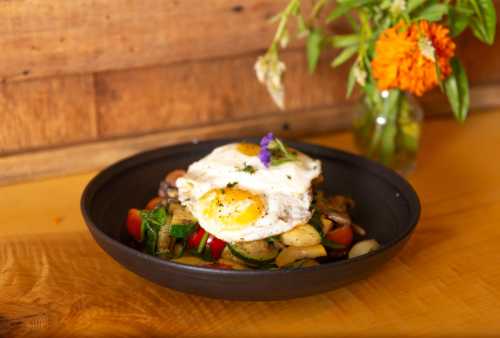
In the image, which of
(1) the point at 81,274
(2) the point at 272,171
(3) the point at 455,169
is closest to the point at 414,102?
(3) the point at 455,169

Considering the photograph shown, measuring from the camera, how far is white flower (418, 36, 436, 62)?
1.46 meters

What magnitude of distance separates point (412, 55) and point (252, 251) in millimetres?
518

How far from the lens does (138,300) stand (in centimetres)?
127

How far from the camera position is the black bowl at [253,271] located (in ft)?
3.76

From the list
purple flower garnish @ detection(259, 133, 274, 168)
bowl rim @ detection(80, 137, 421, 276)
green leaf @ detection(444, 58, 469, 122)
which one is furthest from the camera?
green leaf @ detection(444, 58, 469, 122)

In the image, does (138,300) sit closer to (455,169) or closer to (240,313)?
(240,313)

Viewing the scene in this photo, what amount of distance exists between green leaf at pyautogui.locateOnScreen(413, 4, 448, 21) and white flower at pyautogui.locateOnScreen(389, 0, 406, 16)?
3cm

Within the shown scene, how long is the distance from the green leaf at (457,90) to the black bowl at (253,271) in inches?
8.4

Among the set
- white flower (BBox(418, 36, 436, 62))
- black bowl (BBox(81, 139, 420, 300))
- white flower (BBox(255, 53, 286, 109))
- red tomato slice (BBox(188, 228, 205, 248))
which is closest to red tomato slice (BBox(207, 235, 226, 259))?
red tomato slice (BBox(188, 228, 205, 248))

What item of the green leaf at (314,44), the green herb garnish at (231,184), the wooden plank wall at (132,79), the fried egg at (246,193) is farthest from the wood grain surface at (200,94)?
the green herb garnish at (231,184)

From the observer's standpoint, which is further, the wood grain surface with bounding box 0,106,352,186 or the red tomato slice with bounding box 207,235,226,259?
the wood grain surface with bounding box 0,106,352,186

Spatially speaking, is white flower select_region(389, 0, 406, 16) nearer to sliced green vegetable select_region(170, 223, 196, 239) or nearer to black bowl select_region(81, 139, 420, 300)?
black bowl select_region(81, 139, 420, 300)

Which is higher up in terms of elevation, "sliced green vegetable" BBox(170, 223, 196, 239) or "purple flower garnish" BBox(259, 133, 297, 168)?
"purple flower garnish" BBox(259, 133, 297, 168)

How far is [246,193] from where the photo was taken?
1.29 metres
